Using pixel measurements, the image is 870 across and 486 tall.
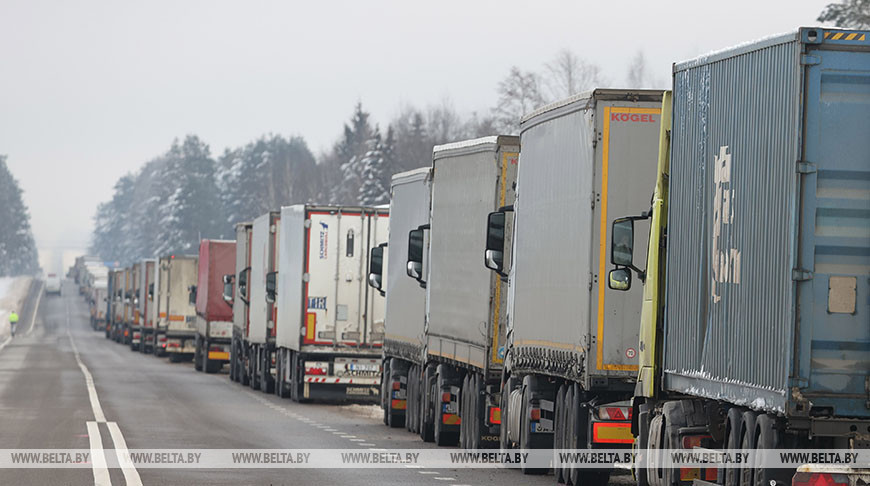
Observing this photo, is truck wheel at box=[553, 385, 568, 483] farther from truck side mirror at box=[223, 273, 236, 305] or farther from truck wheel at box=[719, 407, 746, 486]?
truck side mirror at box=[223, 273, 236, 305]

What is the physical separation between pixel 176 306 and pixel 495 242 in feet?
140

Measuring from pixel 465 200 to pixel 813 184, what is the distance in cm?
1140

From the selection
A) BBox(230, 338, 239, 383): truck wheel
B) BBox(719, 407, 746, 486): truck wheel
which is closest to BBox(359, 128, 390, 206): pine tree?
BBox(230, 338, 239, 383): truck wheel

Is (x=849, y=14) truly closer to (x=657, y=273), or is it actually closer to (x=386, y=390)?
(x=386, y=390)

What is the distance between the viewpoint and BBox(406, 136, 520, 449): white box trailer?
19922mm

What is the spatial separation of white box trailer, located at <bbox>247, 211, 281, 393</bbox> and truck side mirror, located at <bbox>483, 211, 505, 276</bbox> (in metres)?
18.4

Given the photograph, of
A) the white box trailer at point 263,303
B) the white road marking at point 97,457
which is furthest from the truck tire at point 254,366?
the white road marking at point 97,457

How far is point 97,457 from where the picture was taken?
18.9 m

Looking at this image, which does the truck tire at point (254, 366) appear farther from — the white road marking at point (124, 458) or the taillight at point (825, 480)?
the taillight at point (825, 480)

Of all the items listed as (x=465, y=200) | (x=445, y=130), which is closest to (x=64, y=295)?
(x=445, y=130)

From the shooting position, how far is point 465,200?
21.3 meters

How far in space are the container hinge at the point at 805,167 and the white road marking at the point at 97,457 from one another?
26.4 feet

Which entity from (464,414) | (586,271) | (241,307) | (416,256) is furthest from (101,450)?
(241,307)

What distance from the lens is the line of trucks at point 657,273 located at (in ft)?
33.2
